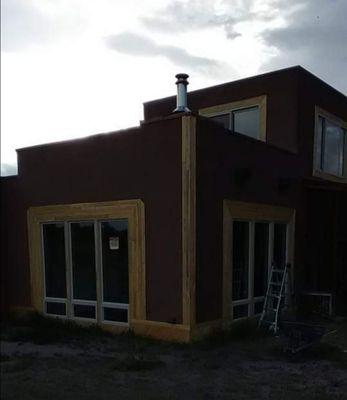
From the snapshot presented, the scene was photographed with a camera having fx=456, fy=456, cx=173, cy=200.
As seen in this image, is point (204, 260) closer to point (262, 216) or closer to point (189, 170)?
point (189, 170)

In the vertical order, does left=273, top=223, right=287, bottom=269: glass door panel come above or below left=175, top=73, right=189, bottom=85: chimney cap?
below

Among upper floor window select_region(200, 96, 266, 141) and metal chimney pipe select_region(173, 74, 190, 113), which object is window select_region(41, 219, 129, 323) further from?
upper floor window select_region(200, 96, 266, 141)

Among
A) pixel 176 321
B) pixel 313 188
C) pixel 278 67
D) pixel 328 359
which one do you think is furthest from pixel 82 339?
pixel 278 67

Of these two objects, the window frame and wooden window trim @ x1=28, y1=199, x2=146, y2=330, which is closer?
wooden window trim @ x1=28, y1=199, x2=146, y2=330

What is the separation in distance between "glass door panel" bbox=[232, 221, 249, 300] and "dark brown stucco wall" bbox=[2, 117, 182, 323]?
1.59 metres

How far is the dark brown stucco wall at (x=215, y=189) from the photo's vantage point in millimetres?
8016

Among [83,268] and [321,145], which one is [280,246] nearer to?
[321,145]

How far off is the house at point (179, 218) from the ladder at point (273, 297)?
0.20m

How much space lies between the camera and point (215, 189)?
27.5ft

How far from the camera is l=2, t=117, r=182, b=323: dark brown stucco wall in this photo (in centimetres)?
802

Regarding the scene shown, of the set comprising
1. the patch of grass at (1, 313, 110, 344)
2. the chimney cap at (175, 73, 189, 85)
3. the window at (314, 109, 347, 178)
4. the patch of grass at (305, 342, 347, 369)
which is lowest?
the patch of grass at (1, 313, 110, 344)

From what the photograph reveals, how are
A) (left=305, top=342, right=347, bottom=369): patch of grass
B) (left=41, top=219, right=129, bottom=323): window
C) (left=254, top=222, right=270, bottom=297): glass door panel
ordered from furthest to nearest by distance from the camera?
(left=254, top=222, right=270, bottom=297): glass door panel, (left=41, top=219, right=129, bottom=323): window, (left=305, top=342, right=347, bottom=369): patch of grass

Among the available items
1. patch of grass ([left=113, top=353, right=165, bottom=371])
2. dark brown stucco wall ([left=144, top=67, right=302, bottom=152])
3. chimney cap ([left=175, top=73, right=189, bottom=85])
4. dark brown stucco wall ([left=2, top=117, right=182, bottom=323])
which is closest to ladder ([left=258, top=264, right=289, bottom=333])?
dark brown stucco wall ([left=2, top=117, right=182, bottom=323])

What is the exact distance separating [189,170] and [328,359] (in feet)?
12.1
